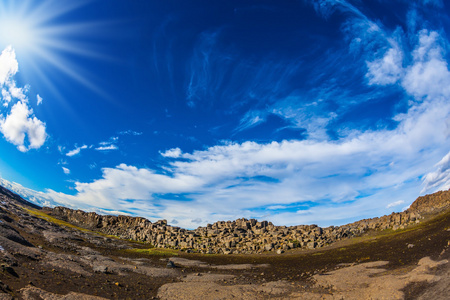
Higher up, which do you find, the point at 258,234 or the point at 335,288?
the point at 258,234

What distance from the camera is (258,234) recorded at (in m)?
89.4

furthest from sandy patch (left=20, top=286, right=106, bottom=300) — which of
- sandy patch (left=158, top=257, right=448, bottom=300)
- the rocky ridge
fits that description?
the rocky ridge

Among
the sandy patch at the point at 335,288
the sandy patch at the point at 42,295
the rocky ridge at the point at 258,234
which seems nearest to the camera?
the sandy patch at the point at 42,295

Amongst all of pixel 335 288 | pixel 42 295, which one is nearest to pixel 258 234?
pixel 335 288

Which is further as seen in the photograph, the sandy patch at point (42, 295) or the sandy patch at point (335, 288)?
the sandy patch at point (335, 288)

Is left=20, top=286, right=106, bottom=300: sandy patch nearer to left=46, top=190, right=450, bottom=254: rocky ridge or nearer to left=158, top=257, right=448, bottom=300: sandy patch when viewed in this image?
left=158, top=257, right=448, bottom=300: sandy patch

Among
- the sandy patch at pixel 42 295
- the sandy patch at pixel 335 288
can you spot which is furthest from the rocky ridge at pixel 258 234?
the sandy patch at pixel 42 295

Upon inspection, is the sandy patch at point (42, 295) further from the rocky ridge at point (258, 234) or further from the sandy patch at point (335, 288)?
the rocky ridge at point (258, 234)

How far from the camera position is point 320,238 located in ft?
245

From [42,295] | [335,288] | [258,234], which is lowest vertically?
[335,288]

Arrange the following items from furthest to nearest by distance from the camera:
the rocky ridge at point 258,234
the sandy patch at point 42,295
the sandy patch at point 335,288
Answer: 1. the rocky ridge at point 258,234
2. the sandy patch at point 335,288
3. the sandy patch at point 42,295

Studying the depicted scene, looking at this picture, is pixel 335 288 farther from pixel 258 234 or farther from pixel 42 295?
pixel 258 234

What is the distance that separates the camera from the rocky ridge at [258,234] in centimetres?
7412

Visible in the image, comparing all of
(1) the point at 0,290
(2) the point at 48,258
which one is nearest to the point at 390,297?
(1) the point at 0,290
